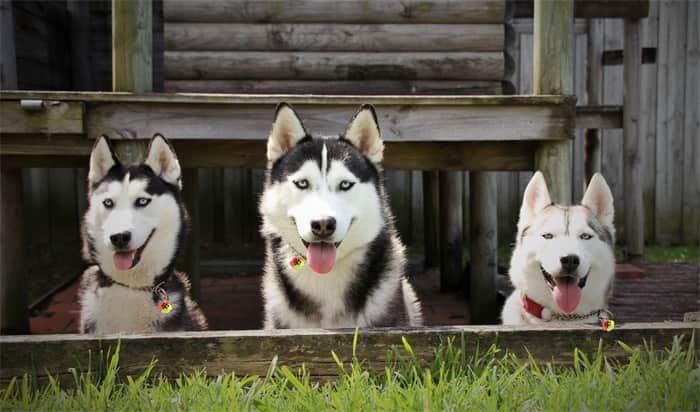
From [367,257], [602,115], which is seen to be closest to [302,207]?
[367,257]

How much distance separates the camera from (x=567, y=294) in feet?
10.2

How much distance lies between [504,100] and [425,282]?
3852mm

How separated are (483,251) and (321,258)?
3167mm

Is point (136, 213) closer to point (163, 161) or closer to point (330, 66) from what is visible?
point (163, 161)

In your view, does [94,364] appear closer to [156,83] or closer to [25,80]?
[25,80]

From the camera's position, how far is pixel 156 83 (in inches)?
349

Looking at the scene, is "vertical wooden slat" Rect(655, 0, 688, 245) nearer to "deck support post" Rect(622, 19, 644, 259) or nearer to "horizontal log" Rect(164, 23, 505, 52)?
"deck support post" Rect(622, 19, 644, 259)

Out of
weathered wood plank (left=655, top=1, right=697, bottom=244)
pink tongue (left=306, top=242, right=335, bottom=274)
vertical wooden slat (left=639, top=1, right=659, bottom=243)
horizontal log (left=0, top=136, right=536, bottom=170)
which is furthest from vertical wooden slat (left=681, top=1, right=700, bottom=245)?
pink tongue (left=306, top=242, right=335, bottom=274)

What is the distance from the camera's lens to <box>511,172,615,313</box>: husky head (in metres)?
3.09

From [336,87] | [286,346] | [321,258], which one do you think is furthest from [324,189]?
[336,87]

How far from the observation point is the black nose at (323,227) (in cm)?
279

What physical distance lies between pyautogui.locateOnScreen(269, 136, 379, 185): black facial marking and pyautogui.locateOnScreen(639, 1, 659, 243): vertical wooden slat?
7568 millimetres

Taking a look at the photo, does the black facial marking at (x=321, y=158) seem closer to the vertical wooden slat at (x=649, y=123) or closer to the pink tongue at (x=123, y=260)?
the pink tongue at (x=123, y=260)

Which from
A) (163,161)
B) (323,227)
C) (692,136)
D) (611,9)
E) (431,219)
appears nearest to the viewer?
(323,227)
